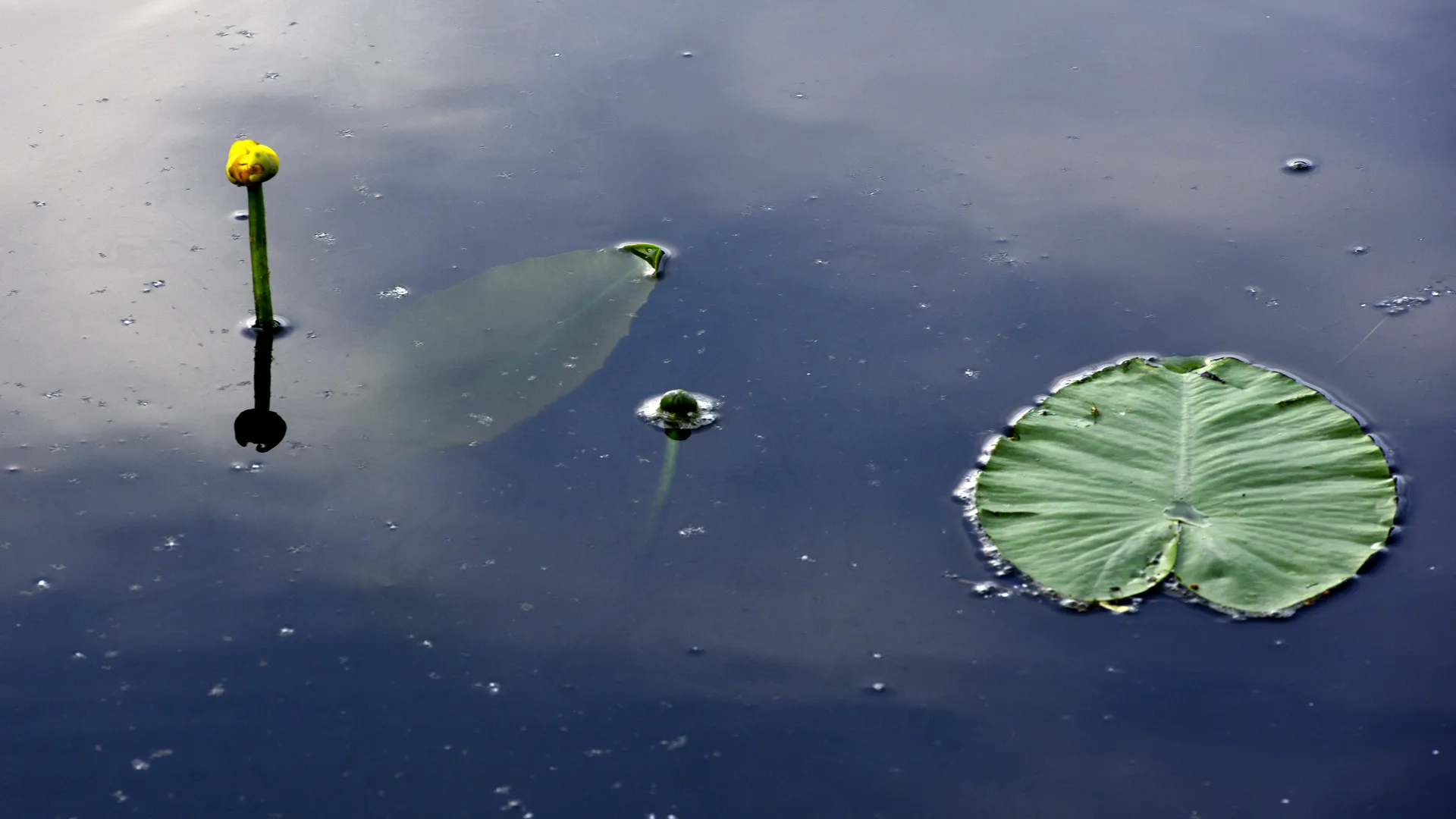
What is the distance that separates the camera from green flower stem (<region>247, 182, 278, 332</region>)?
3.26 meters

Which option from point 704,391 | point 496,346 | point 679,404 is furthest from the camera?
point 496,346

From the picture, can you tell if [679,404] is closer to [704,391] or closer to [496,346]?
[704,391]

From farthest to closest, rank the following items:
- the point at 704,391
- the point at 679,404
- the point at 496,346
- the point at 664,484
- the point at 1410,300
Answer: the point at 1410,300 < the point at 496,346 < the point at 704,391 < the point at 679,404 < the point at 664,484

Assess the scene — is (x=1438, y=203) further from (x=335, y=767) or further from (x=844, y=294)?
(x=335, y=767)

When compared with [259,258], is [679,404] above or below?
below

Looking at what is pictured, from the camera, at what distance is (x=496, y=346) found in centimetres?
349

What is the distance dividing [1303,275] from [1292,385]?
2.13 ft

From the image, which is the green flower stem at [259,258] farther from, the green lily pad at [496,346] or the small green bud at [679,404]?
the small green bud at [679,404]

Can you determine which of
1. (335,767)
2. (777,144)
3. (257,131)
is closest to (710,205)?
(777,144)

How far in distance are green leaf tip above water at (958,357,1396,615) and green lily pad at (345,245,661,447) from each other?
45.2 inches

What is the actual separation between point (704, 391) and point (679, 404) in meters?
0.18

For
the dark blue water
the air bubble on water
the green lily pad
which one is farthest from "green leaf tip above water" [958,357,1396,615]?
the green lily pad

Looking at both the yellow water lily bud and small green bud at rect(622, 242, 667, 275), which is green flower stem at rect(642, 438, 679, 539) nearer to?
small green bud at rect(622, 242, 667, 275)

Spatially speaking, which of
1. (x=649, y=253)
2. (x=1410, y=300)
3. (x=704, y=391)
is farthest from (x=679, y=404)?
(x=1410, y=300)
